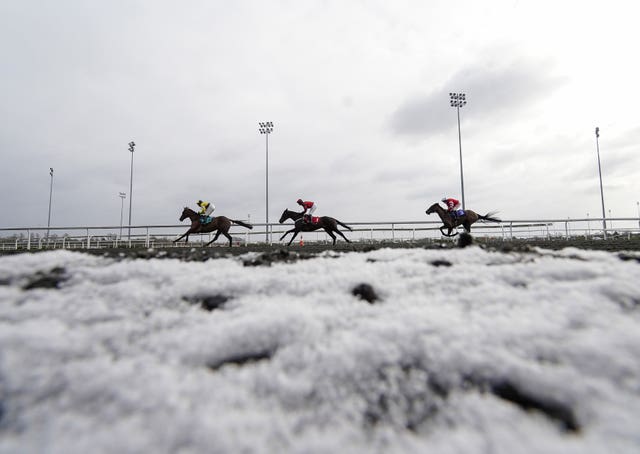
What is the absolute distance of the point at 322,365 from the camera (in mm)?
1300

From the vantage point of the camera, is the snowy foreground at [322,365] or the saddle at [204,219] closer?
the snowy foreground at [322,365]

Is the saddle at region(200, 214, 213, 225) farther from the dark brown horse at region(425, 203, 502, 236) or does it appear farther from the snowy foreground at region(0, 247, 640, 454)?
the snowy foreground at region(0, 247, 640, 454)

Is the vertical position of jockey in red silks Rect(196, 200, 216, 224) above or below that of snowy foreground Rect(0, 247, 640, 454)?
above

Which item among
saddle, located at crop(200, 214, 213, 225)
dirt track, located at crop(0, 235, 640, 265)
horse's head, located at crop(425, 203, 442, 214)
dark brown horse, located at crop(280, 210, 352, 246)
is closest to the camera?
dirt track, located at crop(0, 235, 640, 265)

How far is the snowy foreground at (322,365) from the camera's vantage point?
0.98 m

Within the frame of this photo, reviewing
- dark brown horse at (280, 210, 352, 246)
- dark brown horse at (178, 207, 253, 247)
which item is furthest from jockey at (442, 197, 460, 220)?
dark brown horse at (178, 207, 253, 247)

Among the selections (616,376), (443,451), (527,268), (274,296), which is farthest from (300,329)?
(527,268)

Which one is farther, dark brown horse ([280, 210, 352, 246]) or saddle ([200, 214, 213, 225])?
saddle ([200, 214, 213, 225])

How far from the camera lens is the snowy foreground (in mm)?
977

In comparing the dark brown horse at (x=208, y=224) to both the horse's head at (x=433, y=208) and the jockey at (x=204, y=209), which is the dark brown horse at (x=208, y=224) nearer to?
the jockey at (x=204, y=209)

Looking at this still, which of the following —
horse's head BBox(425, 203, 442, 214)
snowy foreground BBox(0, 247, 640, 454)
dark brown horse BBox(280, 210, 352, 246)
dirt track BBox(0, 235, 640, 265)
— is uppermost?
horse's head BBox(425, 203, 442, 214)

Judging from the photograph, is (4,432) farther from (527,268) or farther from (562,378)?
(527,268)

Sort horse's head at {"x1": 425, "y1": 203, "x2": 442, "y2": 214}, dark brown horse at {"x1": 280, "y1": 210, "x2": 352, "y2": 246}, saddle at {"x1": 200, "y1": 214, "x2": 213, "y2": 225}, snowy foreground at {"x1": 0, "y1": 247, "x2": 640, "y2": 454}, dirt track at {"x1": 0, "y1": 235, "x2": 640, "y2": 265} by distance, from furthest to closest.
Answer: horse's head at {"x1": 425, "y1": 203, "x2": 442, "y2": 214} < saddle at {"x1": 200, "y1": 214, "x2": 213, "y2": 225} < dark brown horse at {"x1": 280, "y1": 210, "x2": 352, "y2": 246} < dirt track at {"x1": 0, "y1": 235, "x2": 640, "y2": 265} < snowy foreground at {"x1": 0, "y1": 247, "x2": 640, "y2": 454}

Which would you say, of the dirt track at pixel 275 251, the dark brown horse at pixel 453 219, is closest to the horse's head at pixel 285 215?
the dirt track at pixel 275 251
